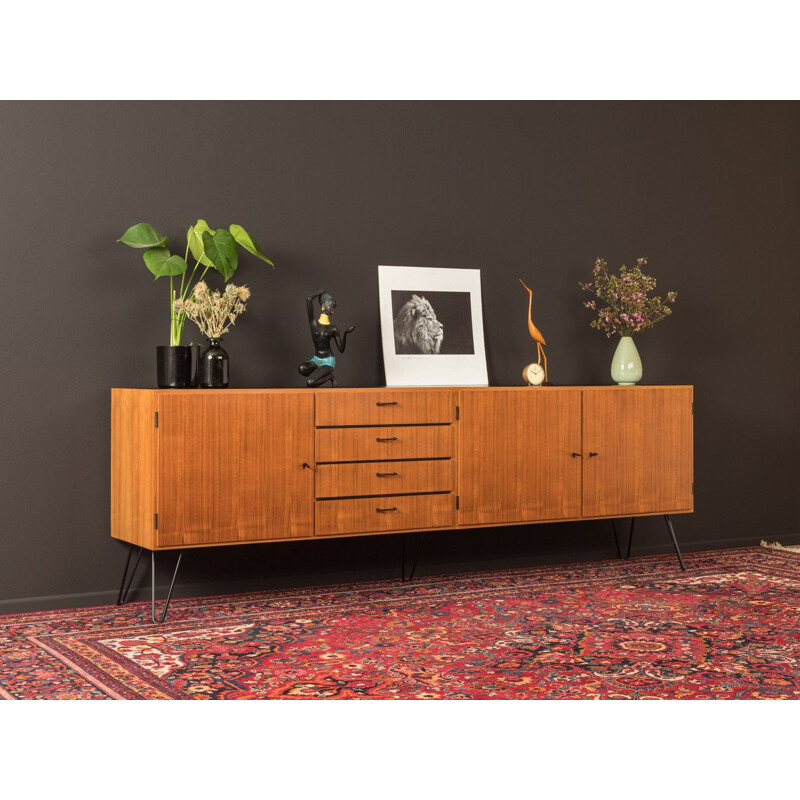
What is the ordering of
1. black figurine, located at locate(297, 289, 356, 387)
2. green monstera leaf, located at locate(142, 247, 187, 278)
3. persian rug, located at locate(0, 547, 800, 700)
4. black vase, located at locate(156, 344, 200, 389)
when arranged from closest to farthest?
persian rug, located at locate(0, 547, 800, 700) < black vase, located at locate(156, 344, 200, 389) < green monstera leaf, located at locate(142, 247, 187, 278) < black figurine, located at locate(297, 289, 356, 387)

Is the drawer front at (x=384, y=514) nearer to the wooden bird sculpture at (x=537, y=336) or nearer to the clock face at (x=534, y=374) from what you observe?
the clock face at (x=534, y=374)

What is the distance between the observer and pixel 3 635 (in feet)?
12.0

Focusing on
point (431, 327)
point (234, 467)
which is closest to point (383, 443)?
point (234, 467)

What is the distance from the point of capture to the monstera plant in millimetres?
4070

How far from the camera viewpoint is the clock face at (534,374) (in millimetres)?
4758

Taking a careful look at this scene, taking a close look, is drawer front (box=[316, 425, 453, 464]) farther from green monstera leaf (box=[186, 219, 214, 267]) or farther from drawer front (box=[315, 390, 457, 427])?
green monstera leaf (box=[186, 219, 214, 267])

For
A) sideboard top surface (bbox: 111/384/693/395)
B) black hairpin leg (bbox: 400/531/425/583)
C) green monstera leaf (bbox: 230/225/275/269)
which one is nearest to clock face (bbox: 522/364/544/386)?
sideboard top surface (bbox: 111/384/693/395)

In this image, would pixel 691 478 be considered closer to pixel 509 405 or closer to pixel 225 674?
pixel 509 405

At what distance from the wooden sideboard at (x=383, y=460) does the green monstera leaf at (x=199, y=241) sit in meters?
0.60

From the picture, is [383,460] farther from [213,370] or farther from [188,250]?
[188,250]

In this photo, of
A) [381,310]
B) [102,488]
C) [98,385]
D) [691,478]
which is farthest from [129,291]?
[691,478]

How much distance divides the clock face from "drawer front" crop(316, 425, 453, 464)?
58 centimetres

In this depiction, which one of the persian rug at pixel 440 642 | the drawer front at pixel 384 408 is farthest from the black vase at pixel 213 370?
the persian rug at pixel 440 642

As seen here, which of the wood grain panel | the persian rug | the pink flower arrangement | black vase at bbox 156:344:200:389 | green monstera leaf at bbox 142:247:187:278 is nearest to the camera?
the persian rug
